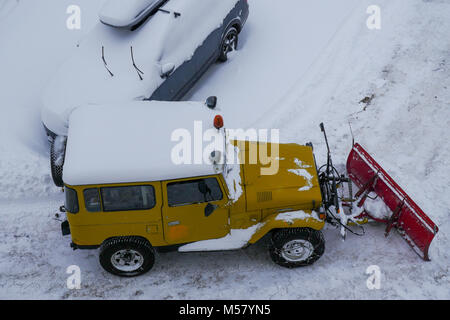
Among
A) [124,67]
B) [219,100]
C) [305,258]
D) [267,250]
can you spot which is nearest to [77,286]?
[267,250]

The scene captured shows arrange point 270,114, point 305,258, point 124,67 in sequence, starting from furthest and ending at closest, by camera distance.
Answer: point 270,114, point 124,67, point 305,258

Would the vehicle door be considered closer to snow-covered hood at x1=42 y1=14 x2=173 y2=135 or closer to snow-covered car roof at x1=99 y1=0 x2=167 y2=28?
snow-covered hood at x1=42 y1=14 x2=173 y2=135

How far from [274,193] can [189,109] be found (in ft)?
5.39

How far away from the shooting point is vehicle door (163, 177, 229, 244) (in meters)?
5.21

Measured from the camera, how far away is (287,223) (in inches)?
219

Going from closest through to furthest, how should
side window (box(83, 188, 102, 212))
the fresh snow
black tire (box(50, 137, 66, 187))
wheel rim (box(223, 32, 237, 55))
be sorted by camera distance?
side window (box(83, 188, 102, 212)), the fresh snow, black tire (box(50, 137, 66, 187)), wheel rim (box(223, 32, 237, 55))

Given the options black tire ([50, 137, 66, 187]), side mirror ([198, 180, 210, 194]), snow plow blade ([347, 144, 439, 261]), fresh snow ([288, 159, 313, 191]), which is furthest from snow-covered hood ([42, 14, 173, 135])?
snow plow blade ([347, 144, 439, 261])

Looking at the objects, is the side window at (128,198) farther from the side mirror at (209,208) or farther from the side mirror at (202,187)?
the side mirror at (209,208)

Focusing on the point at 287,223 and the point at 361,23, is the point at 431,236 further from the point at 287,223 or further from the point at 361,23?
the point at 361,23

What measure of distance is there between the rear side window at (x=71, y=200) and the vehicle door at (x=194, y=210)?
110 centimetres

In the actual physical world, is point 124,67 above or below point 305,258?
above

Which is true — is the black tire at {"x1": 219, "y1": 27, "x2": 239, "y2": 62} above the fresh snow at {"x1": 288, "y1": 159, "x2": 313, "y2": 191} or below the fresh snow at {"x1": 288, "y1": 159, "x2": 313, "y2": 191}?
above

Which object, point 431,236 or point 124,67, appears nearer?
point 431,236

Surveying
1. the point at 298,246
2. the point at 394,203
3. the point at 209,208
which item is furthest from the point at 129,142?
Answer: the point at 394,203
